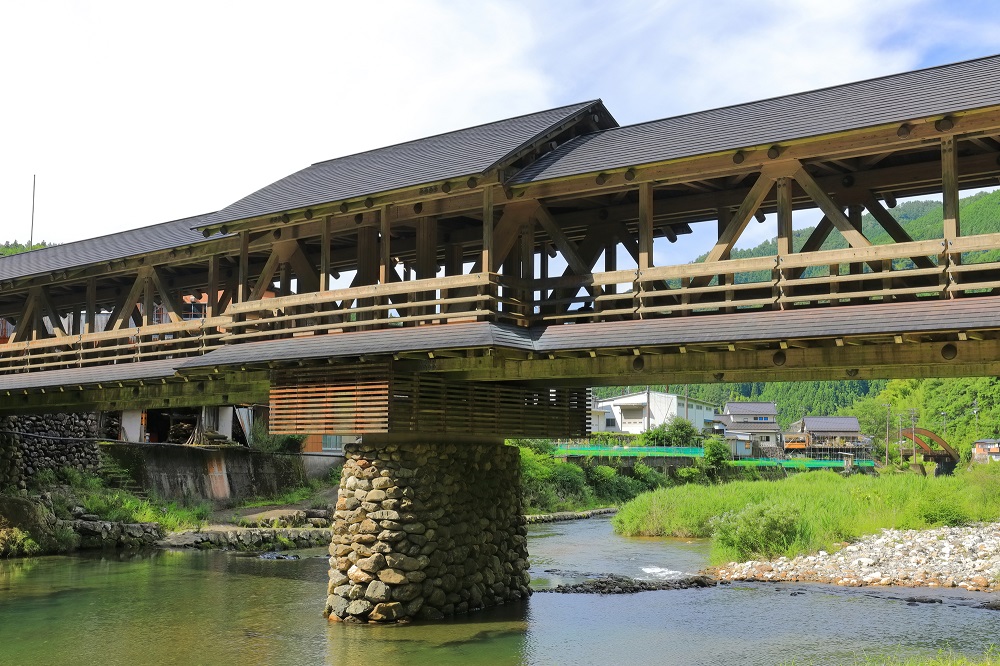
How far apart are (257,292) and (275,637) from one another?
6.88m

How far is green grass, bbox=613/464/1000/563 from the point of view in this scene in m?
22.8

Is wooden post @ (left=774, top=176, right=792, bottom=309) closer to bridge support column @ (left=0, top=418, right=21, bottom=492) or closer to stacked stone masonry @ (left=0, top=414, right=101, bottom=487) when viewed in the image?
stacked stone masonry @ (left=0, top=414, right=101, bottom=487)

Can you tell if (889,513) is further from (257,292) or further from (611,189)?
(257,292)

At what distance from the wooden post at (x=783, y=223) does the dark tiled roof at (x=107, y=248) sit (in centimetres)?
1222

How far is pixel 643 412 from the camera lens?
89.2 meters


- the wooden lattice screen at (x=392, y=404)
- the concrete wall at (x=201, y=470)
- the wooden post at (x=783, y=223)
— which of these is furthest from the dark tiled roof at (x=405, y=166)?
the concrete wall at (x=201, y=470)

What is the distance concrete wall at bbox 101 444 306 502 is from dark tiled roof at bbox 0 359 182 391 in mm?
8996

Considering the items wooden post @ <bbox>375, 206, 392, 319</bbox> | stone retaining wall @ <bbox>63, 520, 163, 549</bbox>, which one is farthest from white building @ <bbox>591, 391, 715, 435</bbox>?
wooden post @ <bbox>375, 206, 392, 319</bbox>

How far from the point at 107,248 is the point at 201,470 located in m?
12.4

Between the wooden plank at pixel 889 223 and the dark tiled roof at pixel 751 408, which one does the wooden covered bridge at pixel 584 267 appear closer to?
the wooden plank at pixel 889 223

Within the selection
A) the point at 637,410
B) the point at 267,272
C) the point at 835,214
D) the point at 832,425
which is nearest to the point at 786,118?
the point at 835,214

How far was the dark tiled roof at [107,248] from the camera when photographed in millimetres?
20562

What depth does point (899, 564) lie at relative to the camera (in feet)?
67.7

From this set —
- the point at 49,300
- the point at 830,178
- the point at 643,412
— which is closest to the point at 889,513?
the point at 830,178
